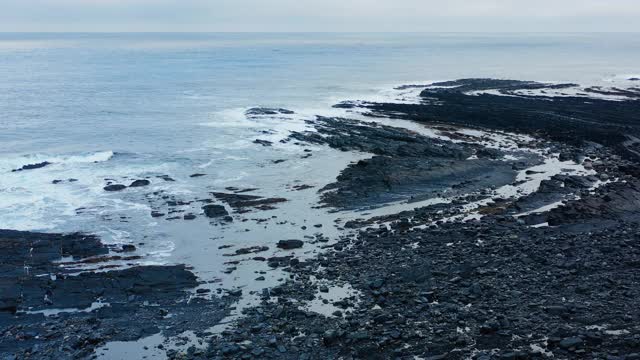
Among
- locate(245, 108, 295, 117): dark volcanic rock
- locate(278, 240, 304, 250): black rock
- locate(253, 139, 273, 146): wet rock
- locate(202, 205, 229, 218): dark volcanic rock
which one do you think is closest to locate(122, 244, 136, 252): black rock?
locate(202, 205, 229, 218): dark volcanic rock

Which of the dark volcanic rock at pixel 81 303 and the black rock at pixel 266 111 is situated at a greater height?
the black rock at pixel 266 111

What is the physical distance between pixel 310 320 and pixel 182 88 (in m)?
65.7

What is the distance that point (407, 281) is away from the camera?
2022 centimetres

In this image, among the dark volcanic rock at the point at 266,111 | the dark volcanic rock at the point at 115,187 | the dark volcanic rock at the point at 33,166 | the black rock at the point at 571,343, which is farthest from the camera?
the dark volcanic rock at the point at 266,111

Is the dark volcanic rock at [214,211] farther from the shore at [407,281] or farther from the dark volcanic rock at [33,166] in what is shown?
the dark volcanic rock at [33,166]

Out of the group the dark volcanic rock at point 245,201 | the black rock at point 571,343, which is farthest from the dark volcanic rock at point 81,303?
the black rock at point 571,343

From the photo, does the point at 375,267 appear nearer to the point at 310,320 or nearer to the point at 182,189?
the point at 310,320

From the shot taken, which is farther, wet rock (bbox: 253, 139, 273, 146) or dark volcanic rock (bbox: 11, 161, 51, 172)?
wet rock (bbox: 253, 139, 273, 146)

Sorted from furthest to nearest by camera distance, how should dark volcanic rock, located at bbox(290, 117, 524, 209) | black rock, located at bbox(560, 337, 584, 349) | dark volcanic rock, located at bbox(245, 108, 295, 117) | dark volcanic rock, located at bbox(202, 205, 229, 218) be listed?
dark volcanic rock, located at bbox(245, 108, 295, 117) < dark volcanic rock, located at bbox(290, 117, 524, 209) < dark volcanic rock, located at bbox(202, 205, 229, 218) < black rock, located at bbox(560, 337, 584, 349)

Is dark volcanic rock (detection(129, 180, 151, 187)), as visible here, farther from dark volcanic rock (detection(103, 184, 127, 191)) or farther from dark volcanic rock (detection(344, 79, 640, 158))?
dark volcanic rock (detection(344, 79, 640, 158))

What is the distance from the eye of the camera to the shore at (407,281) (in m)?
16.3

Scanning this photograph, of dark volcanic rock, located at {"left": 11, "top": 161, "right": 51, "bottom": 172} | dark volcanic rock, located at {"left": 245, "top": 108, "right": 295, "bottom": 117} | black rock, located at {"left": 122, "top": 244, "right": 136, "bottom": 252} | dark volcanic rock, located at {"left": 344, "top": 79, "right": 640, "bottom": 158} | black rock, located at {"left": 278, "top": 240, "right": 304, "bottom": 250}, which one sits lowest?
black rock, located at {"left": 278, "top": 240, "right": 304, "bottom": 250}

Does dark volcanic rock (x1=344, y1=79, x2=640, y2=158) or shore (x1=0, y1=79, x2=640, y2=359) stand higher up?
dark volcanic rock (x1=344, y1=79, x2=640, y2=158)

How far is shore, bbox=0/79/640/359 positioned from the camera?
16.3m
